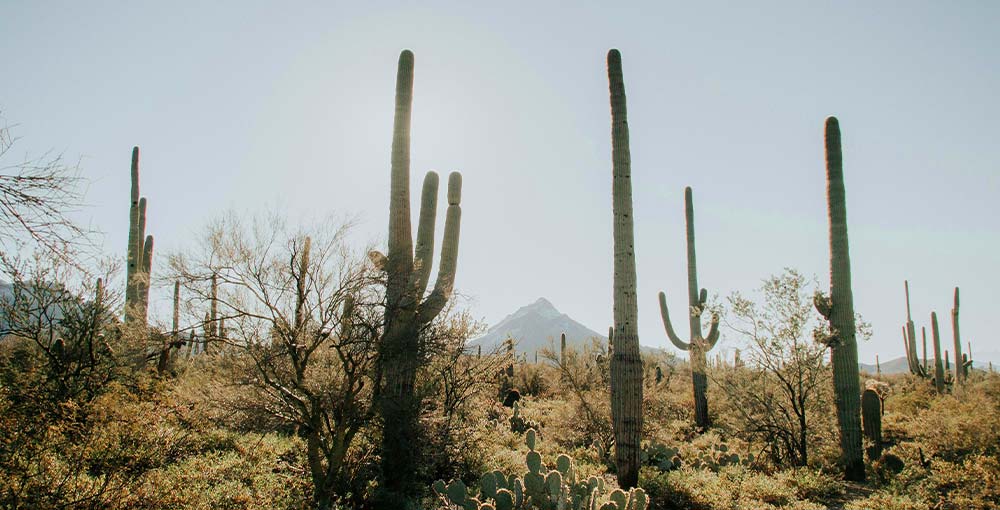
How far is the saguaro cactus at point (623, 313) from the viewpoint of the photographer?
27.2 ft

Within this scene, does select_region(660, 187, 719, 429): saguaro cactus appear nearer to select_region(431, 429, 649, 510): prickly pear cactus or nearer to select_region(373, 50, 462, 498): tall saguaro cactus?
select_region(373, 50, 462, 498): tall saguaro cactus

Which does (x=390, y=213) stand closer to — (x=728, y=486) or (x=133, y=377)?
(x=133, y=377)

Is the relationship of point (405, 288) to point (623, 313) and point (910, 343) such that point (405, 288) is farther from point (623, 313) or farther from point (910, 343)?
point (910, 343)

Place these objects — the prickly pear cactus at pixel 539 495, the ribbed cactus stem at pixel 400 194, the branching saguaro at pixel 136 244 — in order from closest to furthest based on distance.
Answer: the prickly pear cactus at pixel 539 495 → the ribbed cactus stem at pixel 400 194 → the branching saguaro at pixel 136 244

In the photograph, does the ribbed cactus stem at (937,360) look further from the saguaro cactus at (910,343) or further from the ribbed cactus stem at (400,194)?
the ribbed cactus stem at (400,194)

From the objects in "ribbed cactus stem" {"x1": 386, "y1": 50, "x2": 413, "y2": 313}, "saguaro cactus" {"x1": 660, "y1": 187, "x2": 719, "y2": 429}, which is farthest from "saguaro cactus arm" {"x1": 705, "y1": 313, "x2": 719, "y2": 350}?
"ribbed cactus stem" {"x1": 386, "y1": 50, "x2": 413, "y2": 313}

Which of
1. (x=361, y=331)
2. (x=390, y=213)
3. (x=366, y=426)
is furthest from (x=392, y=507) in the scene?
(x=390, y=213)

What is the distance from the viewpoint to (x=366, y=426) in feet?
27.1

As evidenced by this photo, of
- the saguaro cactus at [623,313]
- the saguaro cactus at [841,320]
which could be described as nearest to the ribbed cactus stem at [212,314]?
the saguaro cactus at [623,313]

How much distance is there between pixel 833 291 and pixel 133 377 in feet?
40.8

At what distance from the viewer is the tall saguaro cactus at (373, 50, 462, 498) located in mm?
8305

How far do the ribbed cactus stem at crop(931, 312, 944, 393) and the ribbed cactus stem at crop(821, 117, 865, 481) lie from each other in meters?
13.7

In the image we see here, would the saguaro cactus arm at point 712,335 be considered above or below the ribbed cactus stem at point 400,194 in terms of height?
below

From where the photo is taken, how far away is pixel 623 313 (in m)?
8.75
